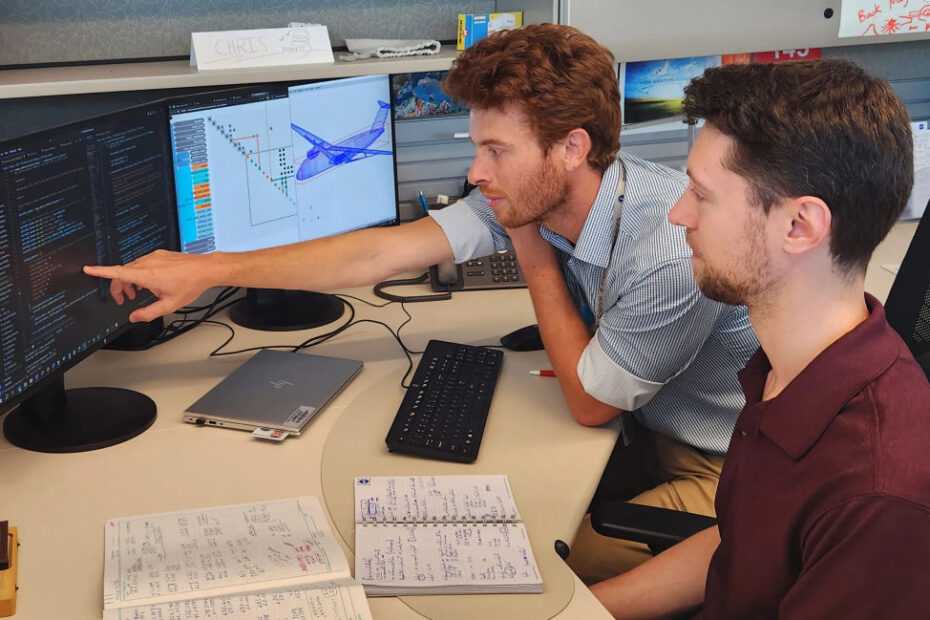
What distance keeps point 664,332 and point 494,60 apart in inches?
18.8

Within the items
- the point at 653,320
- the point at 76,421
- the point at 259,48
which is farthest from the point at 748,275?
the point at 259,48

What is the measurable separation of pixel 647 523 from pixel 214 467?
572 mm

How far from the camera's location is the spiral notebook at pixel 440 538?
0.99 meters

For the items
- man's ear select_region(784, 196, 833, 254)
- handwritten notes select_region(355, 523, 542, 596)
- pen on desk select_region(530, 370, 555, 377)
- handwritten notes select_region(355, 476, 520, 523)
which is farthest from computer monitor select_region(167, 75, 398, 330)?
man's ear select_region(784, 196, 833, 254)

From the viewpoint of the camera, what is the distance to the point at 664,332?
1286mm

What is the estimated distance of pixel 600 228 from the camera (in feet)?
4.54

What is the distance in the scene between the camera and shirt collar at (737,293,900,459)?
85cm

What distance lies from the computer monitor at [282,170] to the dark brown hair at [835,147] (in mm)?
830

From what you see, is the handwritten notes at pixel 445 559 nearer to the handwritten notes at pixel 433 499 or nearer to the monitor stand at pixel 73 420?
the handwritten notes at pixel 433 499

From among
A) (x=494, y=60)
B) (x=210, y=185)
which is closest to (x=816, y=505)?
(x=494, y=60)

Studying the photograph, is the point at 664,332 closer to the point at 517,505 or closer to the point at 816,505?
the point at 517,505

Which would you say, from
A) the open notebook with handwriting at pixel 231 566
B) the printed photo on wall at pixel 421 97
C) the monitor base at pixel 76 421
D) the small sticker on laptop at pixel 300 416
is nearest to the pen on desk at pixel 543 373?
the small sticker on laptop at pixel 300 416

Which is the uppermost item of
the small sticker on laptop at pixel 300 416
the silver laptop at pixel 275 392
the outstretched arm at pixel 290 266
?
the outstretched arm at pixel 290 266

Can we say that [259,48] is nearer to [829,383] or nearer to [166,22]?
[166,22]
